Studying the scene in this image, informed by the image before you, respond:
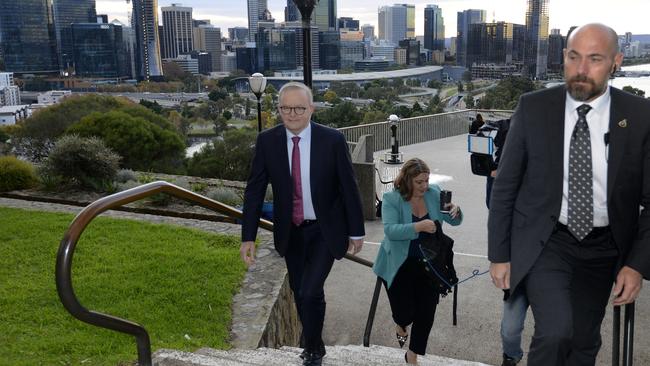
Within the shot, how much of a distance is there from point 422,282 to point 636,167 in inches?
72.0

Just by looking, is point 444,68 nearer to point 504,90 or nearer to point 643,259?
point 504,90

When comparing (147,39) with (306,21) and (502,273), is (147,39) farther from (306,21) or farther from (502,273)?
(502,273)

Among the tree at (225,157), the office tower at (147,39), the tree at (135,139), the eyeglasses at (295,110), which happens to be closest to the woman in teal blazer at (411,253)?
the eyeglasses at (295,110)

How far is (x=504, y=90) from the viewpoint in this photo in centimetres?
5328

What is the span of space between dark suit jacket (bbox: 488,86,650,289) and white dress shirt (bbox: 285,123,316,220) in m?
1.26

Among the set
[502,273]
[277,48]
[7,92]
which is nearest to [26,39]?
[7,92]

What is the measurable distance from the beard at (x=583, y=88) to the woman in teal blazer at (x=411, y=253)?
5.10ft

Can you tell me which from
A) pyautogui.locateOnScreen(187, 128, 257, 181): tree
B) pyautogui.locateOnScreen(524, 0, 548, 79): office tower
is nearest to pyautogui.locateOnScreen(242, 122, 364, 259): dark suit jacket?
pyautogui.locateOnScreen(187, 128, 257, 181): tree

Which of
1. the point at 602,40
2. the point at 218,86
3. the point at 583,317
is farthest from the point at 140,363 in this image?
the point at 218,86

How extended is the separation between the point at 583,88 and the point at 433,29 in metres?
196

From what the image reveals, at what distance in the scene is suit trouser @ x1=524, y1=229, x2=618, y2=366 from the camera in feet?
7.85

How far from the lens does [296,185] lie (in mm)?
3535

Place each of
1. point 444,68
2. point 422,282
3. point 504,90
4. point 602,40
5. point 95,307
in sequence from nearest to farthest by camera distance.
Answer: point 602,40 < point 422,282 < point 95,307 < point 504,90 < point 444,68

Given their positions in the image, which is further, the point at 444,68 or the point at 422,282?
the point at 444,68
